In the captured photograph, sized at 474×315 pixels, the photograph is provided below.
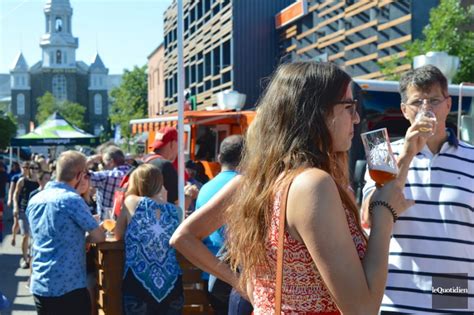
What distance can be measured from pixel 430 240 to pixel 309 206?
1314 mm

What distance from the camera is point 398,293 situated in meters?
3.22

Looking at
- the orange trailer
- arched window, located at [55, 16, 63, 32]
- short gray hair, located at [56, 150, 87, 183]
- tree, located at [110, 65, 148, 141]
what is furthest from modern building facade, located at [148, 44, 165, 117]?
arched window, located at [55, 16, 63, 32]

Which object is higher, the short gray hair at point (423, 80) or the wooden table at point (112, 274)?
the short gray hair at point (423, 80)

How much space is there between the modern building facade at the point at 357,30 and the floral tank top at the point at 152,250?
1191 cm

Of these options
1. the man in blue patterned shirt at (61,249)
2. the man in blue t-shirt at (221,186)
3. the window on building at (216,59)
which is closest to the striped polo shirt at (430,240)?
the man in blue t-shirt at (221,186)

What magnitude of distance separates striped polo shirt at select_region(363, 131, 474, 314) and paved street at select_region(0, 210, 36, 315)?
6556mm

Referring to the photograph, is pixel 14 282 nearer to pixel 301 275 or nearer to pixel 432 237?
pixel 432 237

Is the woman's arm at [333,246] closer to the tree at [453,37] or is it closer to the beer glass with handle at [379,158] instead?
the beer glass with handle at [379,158]

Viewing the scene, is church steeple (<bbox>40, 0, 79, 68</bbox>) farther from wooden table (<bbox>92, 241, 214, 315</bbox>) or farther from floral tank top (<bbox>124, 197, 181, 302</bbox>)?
floral tank top (<bbox>124, 197, 181, 302</bbox>)

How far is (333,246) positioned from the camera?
2.03 meters

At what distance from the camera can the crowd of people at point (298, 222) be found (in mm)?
2090

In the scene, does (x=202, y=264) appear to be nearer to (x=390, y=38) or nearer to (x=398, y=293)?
(x=398, y=293)

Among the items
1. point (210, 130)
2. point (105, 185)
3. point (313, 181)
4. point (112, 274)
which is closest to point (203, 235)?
point (313, 181)

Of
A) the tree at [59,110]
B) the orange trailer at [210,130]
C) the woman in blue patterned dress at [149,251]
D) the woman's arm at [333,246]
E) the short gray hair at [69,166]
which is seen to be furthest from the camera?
the tree at [59,110]
